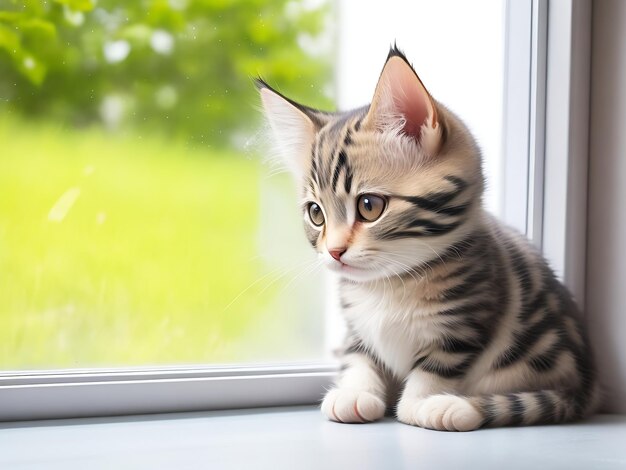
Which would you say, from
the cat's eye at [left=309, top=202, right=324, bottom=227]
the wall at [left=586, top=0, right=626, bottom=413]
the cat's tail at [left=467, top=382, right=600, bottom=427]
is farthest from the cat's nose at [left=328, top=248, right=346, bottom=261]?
the wall at [left=586, top=0, right=626, bottom=413]

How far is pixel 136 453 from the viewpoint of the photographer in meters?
1.00

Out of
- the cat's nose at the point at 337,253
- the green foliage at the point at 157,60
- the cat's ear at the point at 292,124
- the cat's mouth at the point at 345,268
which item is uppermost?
the green foliage at the point at 157,60

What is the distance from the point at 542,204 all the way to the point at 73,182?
0.96 meters

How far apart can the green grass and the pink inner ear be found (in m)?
0.46

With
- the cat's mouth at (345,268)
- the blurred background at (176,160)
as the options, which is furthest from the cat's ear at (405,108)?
the blurred background at (176,160)

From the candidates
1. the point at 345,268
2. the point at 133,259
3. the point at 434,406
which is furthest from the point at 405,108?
the point at 133,259

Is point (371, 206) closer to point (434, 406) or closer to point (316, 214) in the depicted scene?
point (316, 214)

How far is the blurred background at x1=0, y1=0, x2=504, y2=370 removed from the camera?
130cm

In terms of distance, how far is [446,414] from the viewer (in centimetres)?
110

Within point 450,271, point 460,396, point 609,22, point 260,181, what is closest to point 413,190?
point 450,271

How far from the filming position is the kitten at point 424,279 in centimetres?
111

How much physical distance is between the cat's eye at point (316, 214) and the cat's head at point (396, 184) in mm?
16

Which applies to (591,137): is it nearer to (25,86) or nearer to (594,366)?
(594,366)

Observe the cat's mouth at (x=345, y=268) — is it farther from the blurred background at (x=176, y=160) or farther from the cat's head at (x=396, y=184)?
the blurred background at (x=176, y=160)
